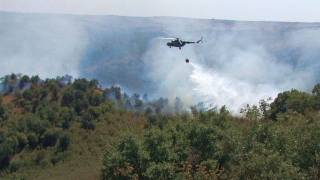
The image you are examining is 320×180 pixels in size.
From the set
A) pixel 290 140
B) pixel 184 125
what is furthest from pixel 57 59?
pixel 290 140

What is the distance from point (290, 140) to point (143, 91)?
263 ft

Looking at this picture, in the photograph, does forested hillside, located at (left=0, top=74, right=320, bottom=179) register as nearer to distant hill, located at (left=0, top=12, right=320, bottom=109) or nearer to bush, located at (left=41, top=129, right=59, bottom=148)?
bush, located at (left=41, top=129, right=59, bottom=148)

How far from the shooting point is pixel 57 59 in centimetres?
13450

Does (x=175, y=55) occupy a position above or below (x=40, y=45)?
below

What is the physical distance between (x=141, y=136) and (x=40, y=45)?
108 m

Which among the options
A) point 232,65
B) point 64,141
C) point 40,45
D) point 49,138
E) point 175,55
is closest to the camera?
point 64,141

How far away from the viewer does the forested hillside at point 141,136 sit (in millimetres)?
23906

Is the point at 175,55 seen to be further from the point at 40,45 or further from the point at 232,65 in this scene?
the point at 40,45

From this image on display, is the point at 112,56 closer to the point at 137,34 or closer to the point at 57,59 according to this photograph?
the point at 137,34

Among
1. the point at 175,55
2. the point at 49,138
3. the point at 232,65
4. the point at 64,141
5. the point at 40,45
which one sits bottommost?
the point at 64,141

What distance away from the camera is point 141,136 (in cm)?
3850

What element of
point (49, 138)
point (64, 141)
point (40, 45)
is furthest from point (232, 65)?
point (64, 141)

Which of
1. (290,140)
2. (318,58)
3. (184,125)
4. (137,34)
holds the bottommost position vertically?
(290,140)

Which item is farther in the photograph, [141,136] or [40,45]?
[40,45]
